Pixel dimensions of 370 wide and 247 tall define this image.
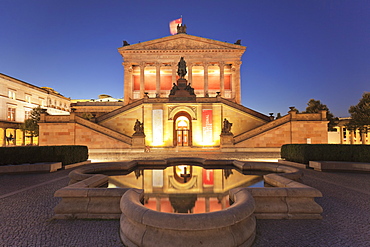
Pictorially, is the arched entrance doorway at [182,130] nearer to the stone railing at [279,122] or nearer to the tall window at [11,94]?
the stone railing at [279,122]

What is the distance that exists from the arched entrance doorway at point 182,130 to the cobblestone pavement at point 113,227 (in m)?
23.6

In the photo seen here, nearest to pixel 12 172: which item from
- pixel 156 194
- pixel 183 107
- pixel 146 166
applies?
pixel 146 166

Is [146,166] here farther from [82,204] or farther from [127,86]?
[127,86]

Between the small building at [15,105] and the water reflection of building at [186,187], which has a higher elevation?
the small building at [15,105]

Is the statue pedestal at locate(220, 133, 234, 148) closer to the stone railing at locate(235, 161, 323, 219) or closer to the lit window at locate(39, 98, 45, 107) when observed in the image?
the stone railing at locate(235, 161, 323, 219)

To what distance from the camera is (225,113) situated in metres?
30.0

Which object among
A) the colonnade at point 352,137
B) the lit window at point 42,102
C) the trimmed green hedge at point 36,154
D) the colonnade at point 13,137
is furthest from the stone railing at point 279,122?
the lit window at point 42,102

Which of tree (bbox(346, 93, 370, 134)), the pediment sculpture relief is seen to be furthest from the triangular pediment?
tree (bbox(346, 93, 370, 134))

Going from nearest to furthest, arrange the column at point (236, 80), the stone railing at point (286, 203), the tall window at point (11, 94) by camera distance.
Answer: the stone railing at point (286, 203) < the tall window at point (11, 94) < the column at point (236, 80)

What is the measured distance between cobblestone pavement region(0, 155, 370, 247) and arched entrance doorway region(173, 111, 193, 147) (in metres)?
23.6

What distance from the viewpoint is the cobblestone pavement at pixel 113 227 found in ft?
12.0

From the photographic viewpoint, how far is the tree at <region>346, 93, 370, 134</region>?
34.8 meters

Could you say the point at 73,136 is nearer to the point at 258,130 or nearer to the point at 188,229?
the point at 258,130

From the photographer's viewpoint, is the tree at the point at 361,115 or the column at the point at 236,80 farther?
the column at the point at 236,80
